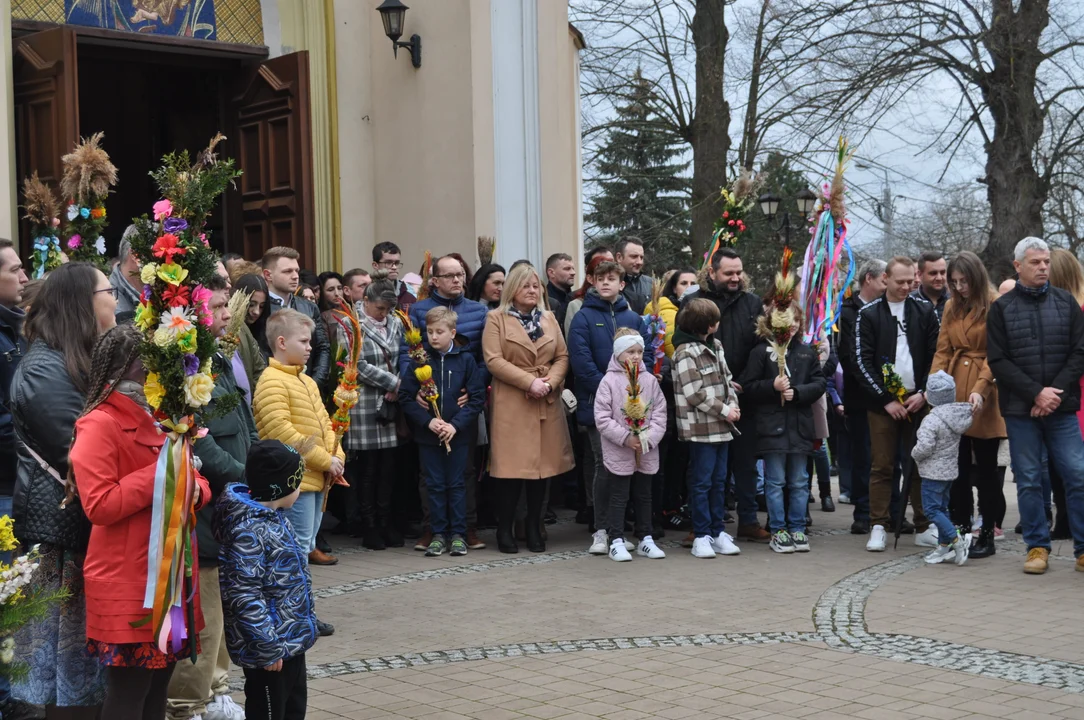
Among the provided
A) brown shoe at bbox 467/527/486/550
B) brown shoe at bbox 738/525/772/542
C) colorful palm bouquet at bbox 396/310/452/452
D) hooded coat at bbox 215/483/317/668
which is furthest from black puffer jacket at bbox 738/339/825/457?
hooded coat at bbox 215/483/317/668

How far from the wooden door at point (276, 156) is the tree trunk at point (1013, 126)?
13.7 meters

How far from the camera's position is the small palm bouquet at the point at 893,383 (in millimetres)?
9844

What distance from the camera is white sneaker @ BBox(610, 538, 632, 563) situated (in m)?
9.27

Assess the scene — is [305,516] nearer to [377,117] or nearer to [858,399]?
[858,399]

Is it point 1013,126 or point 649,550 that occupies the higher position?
point 1013,126

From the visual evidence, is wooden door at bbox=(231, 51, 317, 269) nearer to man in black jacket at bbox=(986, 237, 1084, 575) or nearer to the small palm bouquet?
the small palm bouquet

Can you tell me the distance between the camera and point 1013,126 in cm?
2316

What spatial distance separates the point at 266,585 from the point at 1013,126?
21.3m

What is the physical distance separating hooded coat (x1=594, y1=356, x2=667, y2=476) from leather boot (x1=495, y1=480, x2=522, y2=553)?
800mm

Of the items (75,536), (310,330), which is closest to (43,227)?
(310,330)

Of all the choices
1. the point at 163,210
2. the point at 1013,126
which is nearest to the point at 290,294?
the point at 163,210

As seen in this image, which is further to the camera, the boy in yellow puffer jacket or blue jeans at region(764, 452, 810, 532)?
blue jeans at region(764, 452, 810, 532)

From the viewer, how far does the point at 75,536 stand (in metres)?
4.71

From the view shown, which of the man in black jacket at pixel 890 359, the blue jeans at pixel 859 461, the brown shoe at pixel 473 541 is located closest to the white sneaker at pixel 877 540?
the man in black jacket at pixel 890 359
